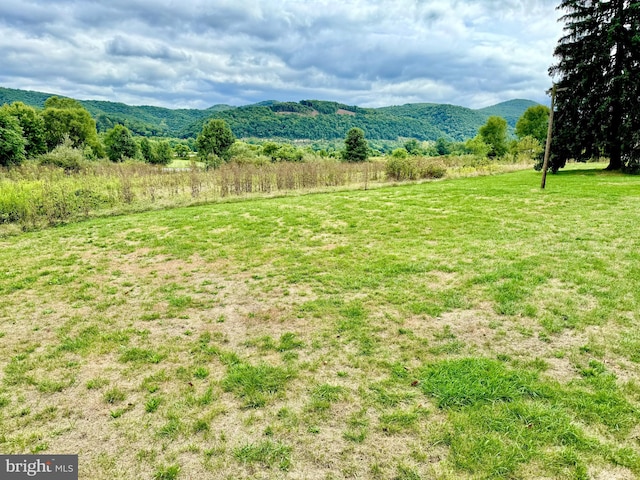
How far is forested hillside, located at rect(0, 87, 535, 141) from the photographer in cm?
9156

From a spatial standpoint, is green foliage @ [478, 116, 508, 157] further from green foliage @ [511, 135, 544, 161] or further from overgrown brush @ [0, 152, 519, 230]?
overgrown brush @ [0, 152, 519, 230]

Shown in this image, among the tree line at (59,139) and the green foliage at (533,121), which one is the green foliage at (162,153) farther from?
the green foliage at (533,121)

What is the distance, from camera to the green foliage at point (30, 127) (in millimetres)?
25766

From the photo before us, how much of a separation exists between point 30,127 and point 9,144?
10161 millimetres

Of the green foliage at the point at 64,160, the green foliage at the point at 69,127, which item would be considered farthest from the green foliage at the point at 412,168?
the green foliage at the point at 69,127

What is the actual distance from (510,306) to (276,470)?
3.31 meters

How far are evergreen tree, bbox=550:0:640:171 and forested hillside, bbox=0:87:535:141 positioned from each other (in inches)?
2952

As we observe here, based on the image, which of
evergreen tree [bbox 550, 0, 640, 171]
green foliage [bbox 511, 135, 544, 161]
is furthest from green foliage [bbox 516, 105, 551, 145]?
evergreen tree [bbox 550, 0, 640, 171]

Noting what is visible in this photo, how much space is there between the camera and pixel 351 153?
35.5m

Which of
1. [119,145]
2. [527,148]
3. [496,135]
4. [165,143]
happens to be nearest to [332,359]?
[527,148]

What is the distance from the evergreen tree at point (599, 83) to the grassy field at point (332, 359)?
618 inches

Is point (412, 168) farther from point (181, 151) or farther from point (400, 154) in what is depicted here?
point (181, 151)

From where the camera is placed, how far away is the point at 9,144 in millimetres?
18609

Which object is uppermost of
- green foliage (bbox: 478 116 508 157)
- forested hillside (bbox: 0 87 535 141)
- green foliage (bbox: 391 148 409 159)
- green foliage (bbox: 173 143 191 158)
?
forested hillside (bbox: 0 87 535 141)
